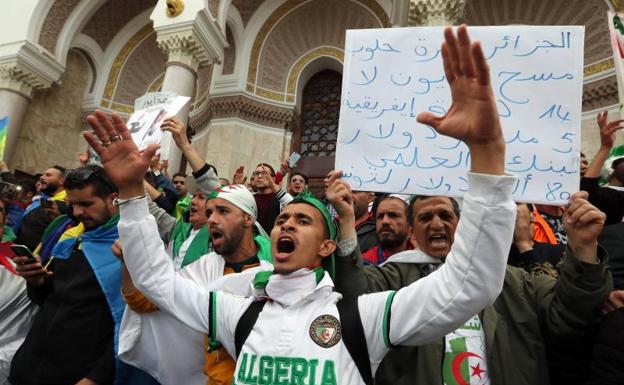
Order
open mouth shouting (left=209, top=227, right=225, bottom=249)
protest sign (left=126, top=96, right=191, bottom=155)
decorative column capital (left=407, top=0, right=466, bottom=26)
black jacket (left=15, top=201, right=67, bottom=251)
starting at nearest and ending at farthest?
open mouth shouting (left=209, top=227, right=225, bottom=249), protest sign (left=126, top=96, right=191, bottom=155), black jacket (left=15, top=201, right=67, bottom=251), decorative column capital (left=407, top=0, right=466, bottom=26)

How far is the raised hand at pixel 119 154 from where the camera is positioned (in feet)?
4.71

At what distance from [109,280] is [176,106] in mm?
1750

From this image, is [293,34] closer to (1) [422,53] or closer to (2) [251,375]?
(1) [422,53]

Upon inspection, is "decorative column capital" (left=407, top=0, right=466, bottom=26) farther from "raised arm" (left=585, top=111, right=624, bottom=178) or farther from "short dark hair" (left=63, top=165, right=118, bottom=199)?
"short dark hair" (left=63, top=165, right=118, bottom=199)

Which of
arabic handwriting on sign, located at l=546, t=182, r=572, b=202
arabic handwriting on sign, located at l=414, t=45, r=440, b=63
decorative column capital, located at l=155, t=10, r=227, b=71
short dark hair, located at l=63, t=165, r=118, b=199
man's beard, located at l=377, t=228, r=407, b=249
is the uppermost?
decorative column capital, located at l=155, t=10, r=227, b=71

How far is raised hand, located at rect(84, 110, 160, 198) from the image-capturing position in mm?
1435

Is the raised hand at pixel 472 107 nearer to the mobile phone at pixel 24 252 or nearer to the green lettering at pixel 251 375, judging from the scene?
the green lettering at pixel 251 375

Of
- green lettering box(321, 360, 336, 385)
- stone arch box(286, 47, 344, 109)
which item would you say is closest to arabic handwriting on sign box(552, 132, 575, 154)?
green lettering box(321, 360, 336, 385)

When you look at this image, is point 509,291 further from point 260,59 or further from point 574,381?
point 260,59

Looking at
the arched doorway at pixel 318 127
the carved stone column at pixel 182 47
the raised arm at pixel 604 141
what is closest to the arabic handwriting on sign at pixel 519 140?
the raised arm at pixel 604 141

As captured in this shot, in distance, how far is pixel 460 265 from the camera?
1119 mm

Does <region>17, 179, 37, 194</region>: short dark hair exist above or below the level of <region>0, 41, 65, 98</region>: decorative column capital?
below

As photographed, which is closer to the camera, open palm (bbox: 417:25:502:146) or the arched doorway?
open palm (bbox: 417:25:502:146)

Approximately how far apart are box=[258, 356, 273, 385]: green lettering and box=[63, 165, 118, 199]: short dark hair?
4.36 feet
